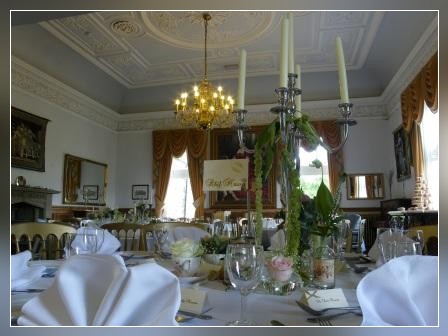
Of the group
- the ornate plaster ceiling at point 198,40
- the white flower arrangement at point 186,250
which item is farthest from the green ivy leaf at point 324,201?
the ornate plaster ceiling at point 198,40

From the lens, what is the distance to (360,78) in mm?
5285

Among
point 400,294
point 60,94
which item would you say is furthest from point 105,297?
point 60,94

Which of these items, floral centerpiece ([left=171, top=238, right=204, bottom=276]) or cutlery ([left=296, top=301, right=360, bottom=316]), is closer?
cutlery ([left=296, top=301, right=360, bottom=316])

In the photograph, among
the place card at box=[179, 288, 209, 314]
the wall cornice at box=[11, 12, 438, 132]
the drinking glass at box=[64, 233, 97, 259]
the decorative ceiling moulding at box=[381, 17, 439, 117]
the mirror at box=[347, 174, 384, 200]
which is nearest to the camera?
the place card at box=[179, 288, 209, 314]

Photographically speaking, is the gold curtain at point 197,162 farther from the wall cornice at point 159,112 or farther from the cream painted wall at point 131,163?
the cream painted wall at point 131,163

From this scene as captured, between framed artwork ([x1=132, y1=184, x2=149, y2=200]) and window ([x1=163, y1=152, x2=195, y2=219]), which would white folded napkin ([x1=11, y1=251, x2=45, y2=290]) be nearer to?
window ([x1=163, y1=152, x2=195, y2=219])

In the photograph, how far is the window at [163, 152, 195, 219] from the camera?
5918 mm

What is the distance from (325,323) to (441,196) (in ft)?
0.78

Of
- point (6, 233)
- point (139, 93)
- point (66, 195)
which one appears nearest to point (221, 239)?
point (6, 233)

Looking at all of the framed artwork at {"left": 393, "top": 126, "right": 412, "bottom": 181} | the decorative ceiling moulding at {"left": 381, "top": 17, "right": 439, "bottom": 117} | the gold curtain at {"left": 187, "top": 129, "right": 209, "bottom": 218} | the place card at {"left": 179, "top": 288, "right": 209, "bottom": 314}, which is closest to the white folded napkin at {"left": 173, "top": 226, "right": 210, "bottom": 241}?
the place card at {"left": 179, "top": 288, "right": 209, "bottom": 314}

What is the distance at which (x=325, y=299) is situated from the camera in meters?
0.63

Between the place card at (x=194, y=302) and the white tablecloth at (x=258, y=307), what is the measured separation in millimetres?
16

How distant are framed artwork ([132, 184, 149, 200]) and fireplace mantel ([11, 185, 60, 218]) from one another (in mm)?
1747

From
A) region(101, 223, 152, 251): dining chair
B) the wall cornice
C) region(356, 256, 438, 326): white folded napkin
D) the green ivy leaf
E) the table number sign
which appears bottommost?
region(101, 223, 152, 251): dining chair
